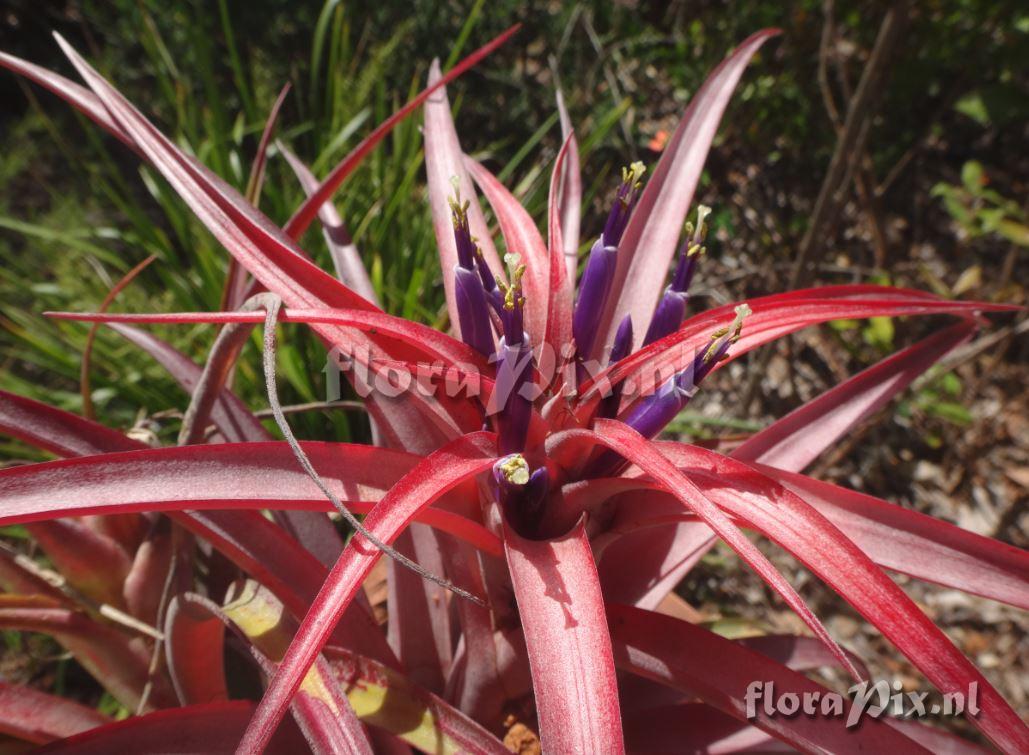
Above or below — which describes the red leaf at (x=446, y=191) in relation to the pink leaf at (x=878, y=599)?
above

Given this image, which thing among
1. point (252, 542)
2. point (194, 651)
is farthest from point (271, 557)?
point (194, 651)

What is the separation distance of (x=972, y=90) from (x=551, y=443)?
2711mm

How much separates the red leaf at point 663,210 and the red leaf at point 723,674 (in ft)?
1.07

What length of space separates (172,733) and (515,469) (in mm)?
452

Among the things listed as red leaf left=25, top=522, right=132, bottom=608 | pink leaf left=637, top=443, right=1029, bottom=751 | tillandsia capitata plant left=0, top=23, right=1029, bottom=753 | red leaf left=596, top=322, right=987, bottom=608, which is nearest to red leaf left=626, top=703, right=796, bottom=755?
tillandsia capitata plant left=0, top=23, right=1029, bottom=753

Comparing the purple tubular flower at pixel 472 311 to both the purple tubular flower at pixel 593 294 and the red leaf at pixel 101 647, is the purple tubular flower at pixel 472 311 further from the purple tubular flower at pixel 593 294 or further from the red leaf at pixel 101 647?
the red leaf at pixel 101 647

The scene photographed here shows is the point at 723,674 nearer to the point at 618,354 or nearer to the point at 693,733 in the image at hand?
the point at 693,733

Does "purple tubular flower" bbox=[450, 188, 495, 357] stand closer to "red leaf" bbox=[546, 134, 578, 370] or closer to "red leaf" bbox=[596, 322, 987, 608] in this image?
"red leaf" bbox=[546, 134, 578, 370]

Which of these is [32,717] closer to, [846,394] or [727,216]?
[846,394]

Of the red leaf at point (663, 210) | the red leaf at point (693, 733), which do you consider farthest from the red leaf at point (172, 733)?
the red leaf at point (663, 210)

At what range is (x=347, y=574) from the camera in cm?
50

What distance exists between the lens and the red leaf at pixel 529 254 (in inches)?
30.1

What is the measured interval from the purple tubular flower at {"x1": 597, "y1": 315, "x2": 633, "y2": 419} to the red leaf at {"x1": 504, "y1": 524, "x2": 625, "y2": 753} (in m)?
0.14

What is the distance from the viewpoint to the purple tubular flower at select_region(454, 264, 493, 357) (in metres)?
0.70
